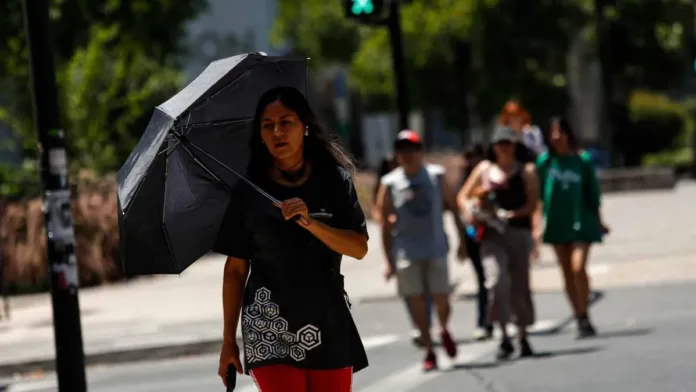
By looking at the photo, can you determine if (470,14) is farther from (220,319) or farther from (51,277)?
(51,277)

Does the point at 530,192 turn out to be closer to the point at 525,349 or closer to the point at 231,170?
the point at 525,349

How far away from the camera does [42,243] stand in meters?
20.1

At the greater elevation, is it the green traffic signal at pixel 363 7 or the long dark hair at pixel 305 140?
the green traffic signal at pixel 363 7

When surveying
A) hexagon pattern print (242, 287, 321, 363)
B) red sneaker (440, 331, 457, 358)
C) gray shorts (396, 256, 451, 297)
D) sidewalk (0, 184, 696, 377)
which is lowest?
sidewalk (0, 184, 696, 377)

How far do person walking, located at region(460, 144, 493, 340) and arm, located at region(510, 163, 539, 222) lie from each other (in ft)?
2.88

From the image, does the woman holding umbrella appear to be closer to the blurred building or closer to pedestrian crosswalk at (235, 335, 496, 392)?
pedestrian crosswalk at (235, 335, 496, 392)

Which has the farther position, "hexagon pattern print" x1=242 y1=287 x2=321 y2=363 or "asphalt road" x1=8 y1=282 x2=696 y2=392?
"asphalt road" x1=8 y1=282 x2=696 y2=392

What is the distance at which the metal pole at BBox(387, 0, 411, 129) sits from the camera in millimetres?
16219

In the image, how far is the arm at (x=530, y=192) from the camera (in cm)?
1180

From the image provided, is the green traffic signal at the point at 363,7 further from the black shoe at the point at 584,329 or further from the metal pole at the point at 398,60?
the black shoe at the point at 584,329

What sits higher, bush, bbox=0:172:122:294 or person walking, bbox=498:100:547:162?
person walking, bbox=498:100:547:162

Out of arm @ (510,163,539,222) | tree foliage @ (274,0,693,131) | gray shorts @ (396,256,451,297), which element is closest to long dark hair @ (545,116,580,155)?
arm @ (510,163,539,222)

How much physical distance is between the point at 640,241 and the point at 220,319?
775 centimetres

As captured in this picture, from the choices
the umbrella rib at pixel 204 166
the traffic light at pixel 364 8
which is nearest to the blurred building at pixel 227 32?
the traffic light at pixel 364 8
